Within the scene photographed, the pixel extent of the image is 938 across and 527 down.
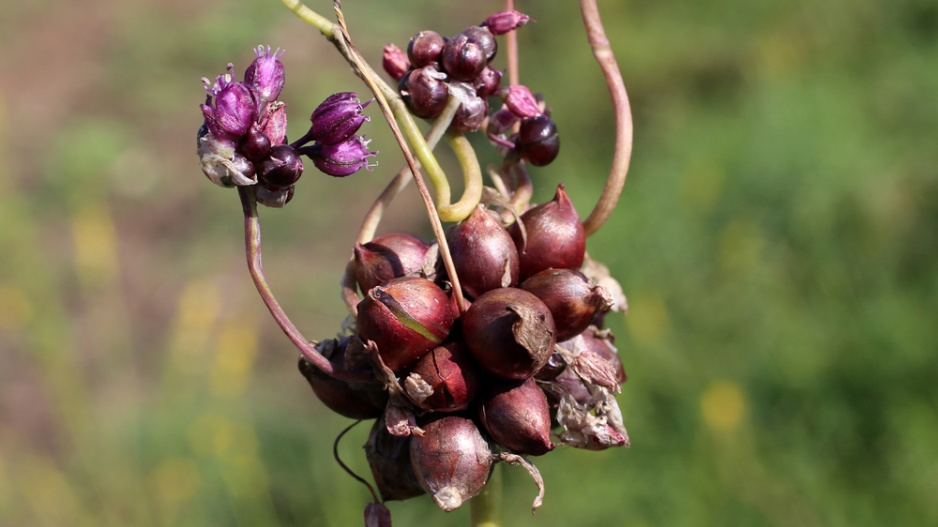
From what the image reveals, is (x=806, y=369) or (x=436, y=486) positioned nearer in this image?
(x=436, y=486)

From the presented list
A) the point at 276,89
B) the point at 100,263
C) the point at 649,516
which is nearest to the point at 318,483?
the point at 649,516

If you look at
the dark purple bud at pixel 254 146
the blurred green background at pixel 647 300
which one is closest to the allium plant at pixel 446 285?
the dark purple bud at pixel 254 146

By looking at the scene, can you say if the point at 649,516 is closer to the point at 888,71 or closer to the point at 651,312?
the point at 651,312

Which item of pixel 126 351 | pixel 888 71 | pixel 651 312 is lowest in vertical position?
pixel 126 351

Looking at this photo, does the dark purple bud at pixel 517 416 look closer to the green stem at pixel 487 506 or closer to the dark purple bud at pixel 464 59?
the green stem at pixel 487 506

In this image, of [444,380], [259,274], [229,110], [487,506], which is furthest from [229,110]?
[487,506]

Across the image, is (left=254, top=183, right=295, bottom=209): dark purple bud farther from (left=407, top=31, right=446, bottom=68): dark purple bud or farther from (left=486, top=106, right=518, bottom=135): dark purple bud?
(left=486, top=106, right=518, bottom=135): dark purple bud
